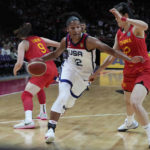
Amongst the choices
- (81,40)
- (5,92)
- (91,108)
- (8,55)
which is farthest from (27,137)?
(8,55)

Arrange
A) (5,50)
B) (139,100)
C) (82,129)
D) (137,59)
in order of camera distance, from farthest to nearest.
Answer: (5,50), (82,129), (139,100), (137,59)

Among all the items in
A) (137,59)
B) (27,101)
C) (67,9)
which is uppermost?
(67,9)

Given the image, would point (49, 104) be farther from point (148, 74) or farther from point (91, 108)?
point (148, 74)

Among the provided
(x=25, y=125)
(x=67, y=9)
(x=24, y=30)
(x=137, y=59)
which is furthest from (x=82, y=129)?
(x=67, y=9)

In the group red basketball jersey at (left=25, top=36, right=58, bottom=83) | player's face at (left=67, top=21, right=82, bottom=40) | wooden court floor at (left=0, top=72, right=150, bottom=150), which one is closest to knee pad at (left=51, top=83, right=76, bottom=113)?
wooden court floor at (left=0, top=72, right=150, bottom=150)

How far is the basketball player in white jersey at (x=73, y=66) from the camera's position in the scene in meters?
3.96

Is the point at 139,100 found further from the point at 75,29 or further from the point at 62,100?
the point at 75,29

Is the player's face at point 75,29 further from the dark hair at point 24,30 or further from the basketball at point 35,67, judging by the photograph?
the dark hair at point 24,30

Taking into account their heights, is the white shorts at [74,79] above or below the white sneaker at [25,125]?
above

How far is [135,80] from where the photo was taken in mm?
4086

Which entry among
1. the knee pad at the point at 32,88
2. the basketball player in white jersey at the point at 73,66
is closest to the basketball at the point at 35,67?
the basketball player in white jersey at the point at 73,66

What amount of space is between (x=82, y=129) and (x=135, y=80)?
1227mm

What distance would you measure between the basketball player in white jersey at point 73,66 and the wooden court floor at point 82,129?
372 millimetres

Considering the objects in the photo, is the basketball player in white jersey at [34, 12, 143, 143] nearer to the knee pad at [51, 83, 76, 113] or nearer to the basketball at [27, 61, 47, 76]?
the knee pad at [51, 83, 76, 113]
